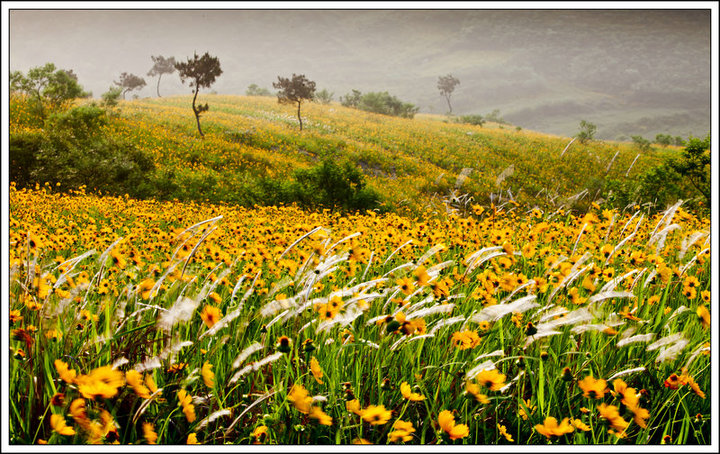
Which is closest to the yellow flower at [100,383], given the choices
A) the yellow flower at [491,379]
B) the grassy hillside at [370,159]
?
the yellow flower at [491,379]

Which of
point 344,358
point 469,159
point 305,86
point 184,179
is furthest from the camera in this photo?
point 305,86

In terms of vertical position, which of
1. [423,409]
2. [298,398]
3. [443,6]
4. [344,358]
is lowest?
[423,409]

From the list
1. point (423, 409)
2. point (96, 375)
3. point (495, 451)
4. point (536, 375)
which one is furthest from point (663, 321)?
point (96, 375)

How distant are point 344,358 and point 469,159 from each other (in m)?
28.6

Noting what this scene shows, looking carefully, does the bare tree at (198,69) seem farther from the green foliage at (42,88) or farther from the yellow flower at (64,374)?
the yellow flower at (64,374)

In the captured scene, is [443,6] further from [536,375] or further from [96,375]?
[96,375]

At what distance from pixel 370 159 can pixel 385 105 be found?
4353 cm

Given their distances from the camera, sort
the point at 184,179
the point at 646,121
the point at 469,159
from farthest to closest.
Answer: the point at 646,121, the point at 469,159, the point at 184,179

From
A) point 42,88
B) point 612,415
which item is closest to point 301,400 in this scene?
point 612,415

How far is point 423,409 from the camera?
1.78m

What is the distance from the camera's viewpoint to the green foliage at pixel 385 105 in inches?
2453

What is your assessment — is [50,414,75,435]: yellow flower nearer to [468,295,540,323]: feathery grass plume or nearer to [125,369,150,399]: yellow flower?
[125,369,150,399]: yellow flower

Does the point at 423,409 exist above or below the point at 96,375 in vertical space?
below

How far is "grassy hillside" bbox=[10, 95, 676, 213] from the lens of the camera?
14930 millimetres
